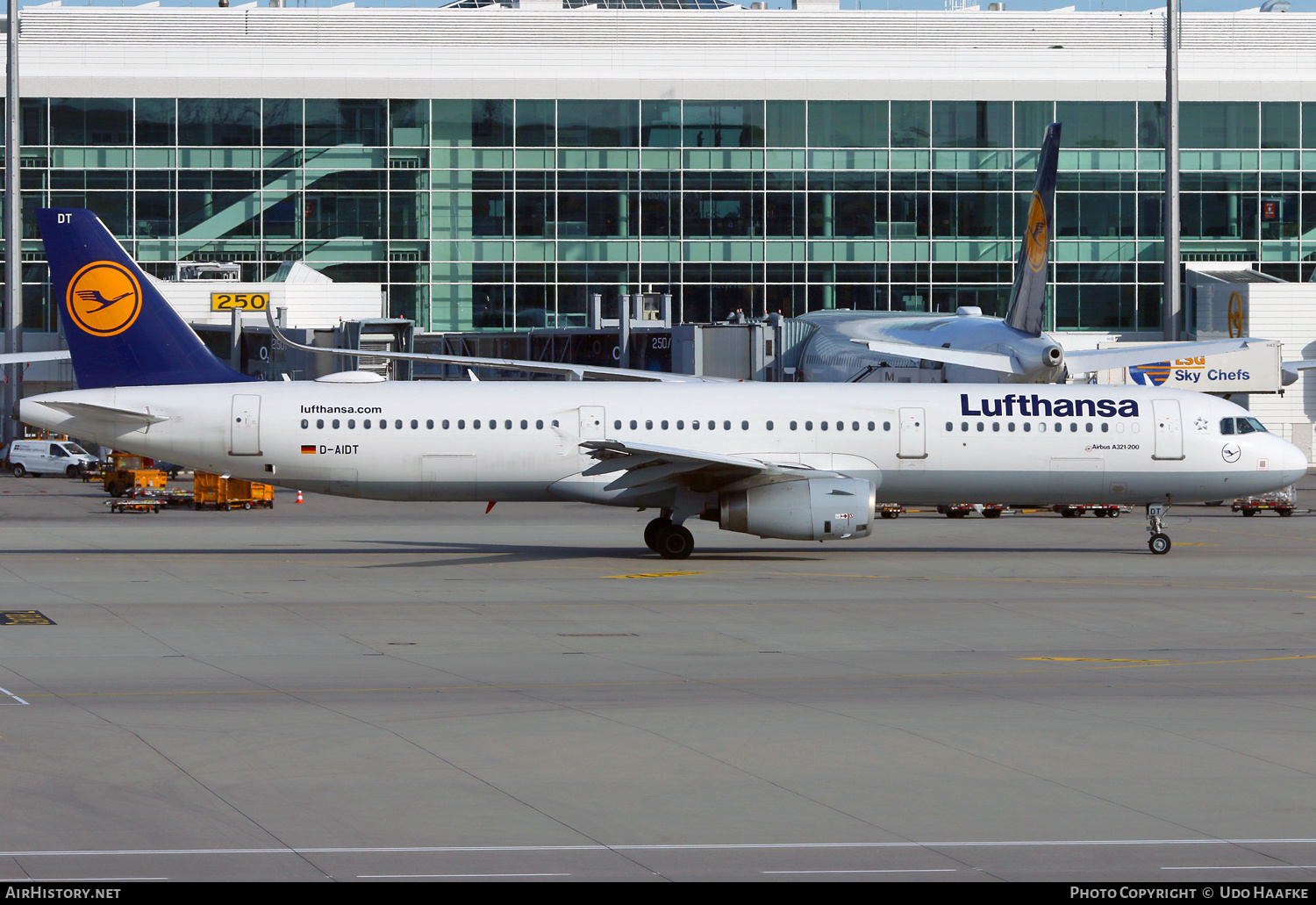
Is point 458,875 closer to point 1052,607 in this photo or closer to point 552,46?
point 1052,607

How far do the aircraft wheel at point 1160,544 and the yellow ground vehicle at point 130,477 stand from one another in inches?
1338

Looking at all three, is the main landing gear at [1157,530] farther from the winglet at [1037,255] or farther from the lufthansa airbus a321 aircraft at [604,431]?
the winglet at [1037,255]

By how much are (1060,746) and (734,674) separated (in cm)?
512

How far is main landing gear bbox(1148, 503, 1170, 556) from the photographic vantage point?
34.7m

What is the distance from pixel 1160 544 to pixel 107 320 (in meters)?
23.7

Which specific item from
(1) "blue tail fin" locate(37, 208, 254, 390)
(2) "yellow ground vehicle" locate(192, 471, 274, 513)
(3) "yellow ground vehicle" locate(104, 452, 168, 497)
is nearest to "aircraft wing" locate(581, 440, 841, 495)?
(1) "blue tail fin" locate(37, 208, 254, 390)

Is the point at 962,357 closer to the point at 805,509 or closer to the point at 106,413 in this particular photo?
the point at 805,509

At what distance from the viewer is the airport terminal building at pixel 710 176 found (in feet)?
274

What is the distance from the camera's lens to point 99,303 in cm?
3306

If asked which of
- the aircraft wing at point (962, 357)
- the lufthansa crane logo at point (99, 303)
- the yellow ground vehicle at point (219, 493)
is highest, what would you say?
the lufthansa crane logo at point (99, 303)

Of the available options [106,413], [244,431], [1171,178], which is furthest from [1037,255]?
[106,413]

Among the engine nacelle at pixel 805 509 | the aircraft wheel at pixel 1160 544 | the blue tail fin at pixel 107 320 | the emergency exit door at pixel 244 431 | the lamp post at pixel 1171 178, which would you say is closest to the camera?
the engine nacelle at pixel 805 509

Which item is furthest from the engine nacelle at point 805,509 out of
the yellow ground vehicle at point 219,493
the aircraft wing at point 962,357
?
the yellow ground vehicle at point 219,493

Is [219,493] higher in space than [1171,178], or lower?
lower
